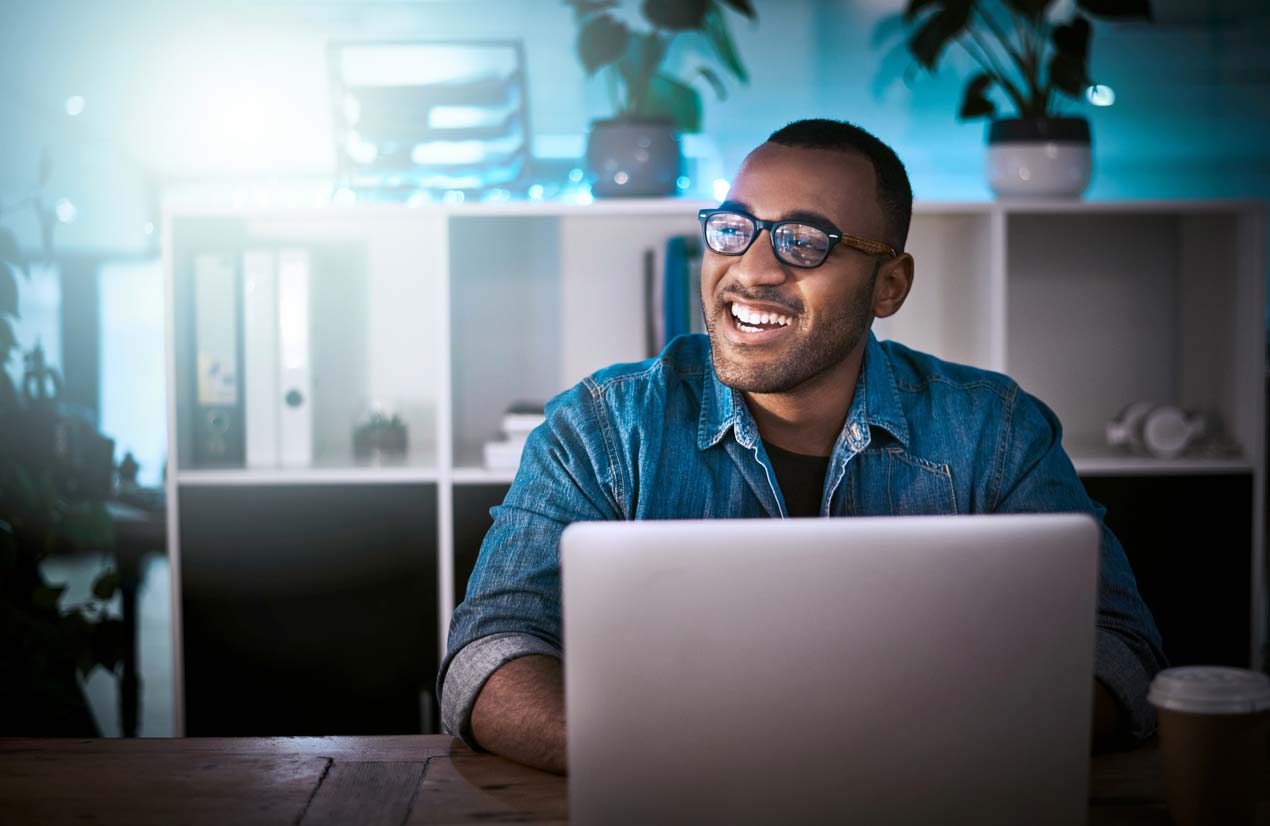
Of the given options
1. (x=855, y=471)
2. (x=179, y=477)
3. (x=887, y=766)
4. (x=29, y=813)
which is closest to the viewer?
(x=887, y=766)

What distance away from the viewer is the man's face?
1516mm

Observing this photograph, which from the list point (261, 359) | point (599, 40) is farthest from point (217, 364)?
point (599, 40)

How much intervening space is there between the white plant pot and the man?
1.08m

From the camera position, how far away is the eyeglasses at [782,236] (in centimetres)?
150

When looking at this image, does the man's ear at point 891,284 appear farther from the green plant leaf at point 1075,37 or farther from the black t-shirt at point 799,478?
the green plant leaf at point 1075,37

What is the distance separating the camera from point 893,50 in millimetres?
2982

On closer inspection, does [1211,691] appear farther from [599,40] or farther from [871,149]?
[599,40]

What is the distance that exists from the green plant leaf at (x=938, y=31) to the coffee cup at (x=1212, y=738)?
200 centimetres

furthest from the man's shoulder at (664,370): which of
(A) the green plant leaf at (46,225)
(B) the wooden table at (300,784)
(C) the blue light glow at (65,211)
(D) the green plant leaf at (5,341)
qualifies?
(C) the blue light glow at (65,211)

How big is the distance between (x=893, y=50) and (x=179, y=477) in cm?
204

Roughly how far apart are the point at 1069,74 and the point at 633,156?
0.98 m

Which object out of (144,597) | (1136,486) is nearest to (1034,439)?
(1136,486)

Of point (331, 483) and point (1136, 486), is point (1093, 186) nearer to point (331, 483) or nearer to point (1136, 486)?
point (1136, 486)

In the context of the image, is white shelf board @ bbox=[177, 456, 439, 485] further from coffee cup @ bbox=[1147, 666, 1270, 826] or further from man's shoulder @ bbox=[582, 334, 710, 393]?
coffee cup @ bbox=[1147, 666, 1270, 826]
